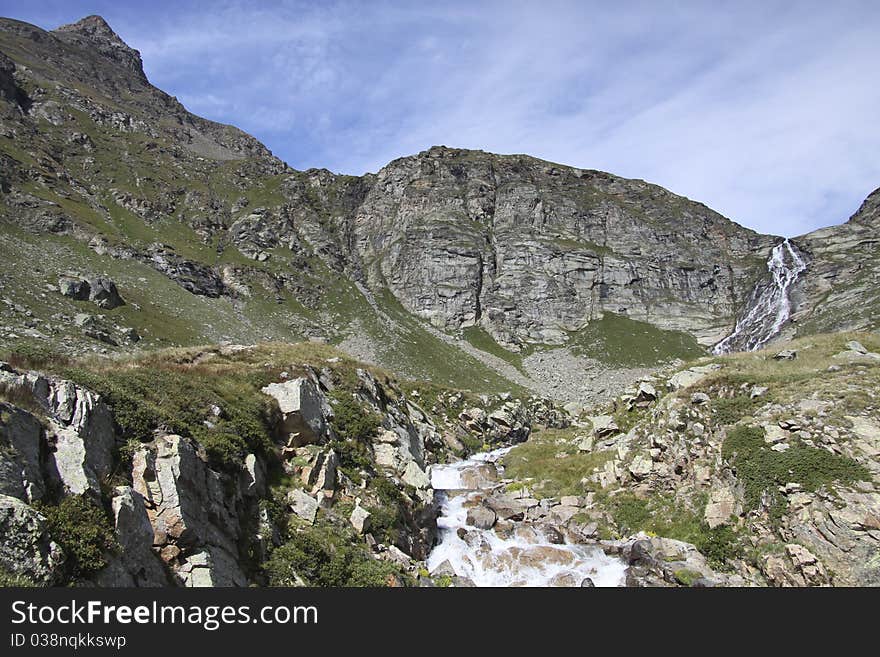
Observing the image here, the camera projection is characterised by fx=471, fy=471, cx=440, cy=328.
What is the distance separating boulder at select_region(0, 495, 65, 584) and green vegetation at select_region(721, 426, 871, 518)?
70.9 ft

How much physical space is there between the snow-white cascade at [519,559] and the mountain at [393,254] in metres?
74.0

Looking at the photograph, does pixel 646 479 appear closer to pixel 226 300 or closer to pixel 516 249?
pixel 226 300

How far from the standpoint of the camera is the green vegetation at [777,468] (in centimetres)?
1727

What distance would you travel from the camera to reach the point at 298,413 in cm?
1925

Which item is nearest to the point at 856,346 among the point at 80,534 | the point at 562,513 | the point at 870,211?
the point at 562,513

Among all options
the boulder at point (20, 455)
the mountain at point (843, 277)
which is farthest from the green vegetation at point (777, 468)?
the mountain at point (843, 277)

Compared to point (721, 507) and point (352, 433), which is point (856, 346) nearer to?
point (721, 507)

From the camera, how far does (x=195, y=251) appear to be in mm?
140875

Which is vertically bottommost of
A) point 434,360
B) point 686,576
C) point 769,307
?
point 686,576

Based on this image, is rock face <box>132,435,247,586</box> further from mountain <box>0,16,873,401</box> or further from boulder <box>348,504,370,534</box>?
mountain <box>0,16,873,401</box>

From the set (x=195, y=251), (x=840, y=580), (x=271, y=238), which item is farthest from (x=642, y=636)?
(x=271, y=238)

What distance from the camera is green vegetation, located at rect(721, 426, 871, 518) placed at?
1727 cm

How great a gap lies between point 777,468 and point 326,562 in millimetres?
17439

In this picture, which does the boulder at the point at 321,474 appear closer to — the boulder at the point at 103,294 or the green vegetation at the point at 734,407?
the green vegetation at the point at 734,407
